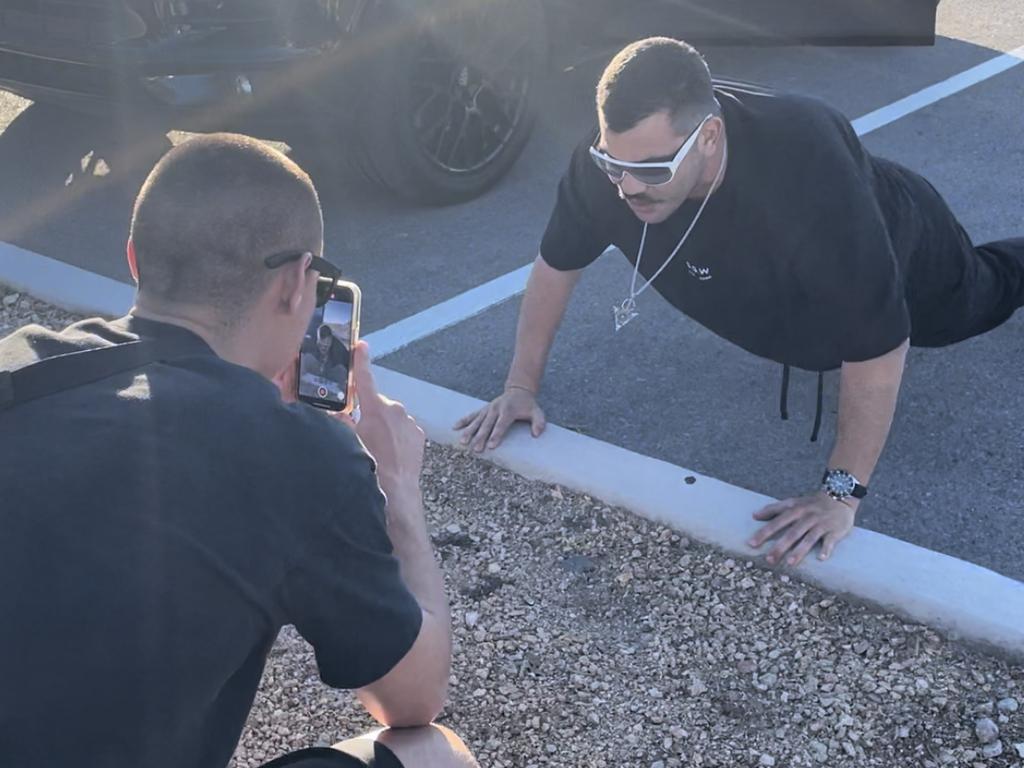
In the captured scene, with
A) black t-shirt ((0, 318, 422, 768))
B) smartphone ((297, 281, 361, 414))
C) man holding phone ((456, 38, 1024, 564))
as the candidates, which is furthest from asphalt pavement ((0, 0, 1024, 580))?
black t-shirt ((0, 318, 422, 768))

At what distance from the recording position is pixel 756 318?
3207mm

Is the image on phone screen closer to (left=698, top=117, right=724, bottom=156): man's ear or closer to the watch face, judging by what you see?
(left=698, top=117, right=724, bottom=156): man's ear

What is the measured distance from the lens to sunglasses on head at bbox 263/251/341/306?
1779 mm

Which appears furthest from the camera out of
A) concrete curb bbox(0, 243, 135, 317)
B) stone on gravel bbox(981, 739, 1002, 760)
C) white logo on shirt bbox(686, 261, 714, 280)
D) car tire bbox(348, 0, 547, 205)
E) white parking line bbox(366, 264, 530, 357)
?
car tire bbox(348, 0, 547, 205)

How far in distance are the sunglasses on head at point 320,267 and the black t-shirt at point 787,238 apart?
127 cm

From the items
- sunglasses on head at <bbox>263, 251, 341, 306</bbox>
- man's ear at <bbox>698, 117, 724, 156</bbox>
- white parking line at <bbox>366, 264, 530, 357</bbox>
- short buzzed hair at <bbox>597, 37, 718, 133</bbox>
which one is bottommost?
white parking line at <bbox>366, 264, 530, 357</bbox>

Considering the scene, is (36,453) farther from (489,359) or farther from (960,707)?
(489,359)

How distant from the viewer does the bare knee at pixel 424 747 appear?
1.92 meters

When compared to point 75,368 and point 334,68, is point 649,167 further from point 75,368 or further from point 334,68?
point 334,68

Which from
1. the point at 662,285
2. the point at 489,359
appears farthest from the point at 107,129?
the point at 662,285

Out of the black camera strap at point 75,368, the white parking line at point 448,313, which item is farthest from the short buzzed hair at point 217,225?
the white parking line at point 448,313

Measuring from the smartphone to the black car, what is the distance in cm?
231

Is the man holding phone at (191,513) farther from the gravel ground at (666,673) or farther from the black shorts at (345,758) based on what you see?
the gravel ground at (666,673)

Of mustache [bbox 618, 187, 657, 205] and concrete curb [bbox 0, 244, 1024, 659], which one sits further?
mustache [bbox 618, 187, 657, 205]
